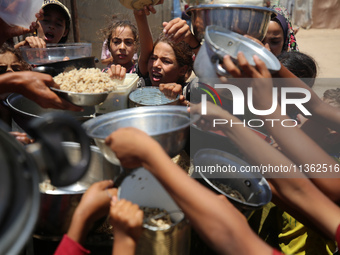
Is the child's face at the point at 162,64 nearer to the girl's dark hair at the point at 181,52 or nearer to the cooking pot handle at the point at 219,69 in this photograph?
the girl's dark hair at the point at 181,52

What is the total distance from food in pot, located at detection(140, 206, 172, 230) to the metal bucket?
0.10 ft

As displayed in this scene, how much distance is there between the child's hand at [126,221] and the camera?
3.61 feet

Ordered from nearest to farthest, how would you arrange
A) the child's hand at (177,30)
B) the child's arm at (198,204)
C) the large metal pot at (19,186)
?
the large metal pot at (19,186), the child's arm at (198,204), the child's hand at (177,30)

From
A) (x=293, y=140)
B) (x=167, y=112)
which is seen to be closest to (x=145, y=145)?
(x=167, y=112)

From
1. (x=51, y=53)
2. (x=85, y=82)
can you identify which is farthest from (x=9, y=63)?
(x=85, y=82)

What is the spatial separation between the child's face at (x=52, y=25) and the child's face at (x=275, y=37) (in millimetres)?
2076

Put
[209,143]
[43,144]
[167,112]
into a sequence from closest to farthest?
[43,144] → [167,112] → [209,143]

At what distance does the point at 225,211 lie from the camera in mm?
1062

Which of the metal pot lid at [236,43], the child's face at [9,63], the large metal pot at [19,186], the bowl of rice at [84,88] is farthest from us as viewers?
the child's face at [9,63]

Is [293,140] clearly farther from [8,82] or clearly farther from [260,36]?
[8,82]

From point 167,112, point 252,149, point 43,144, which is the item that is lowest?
point 252,149

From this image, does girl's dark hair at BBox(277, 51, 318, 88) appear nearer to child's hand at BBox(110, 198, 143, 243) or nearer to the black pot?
the black pot

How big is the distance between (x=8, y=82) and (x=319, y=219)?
64.8 inches

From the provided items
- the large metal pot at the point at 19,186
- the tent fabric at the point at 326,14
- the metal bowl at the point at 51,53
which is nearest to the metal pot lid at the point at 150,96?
the metal bowl at the point at 51,53
